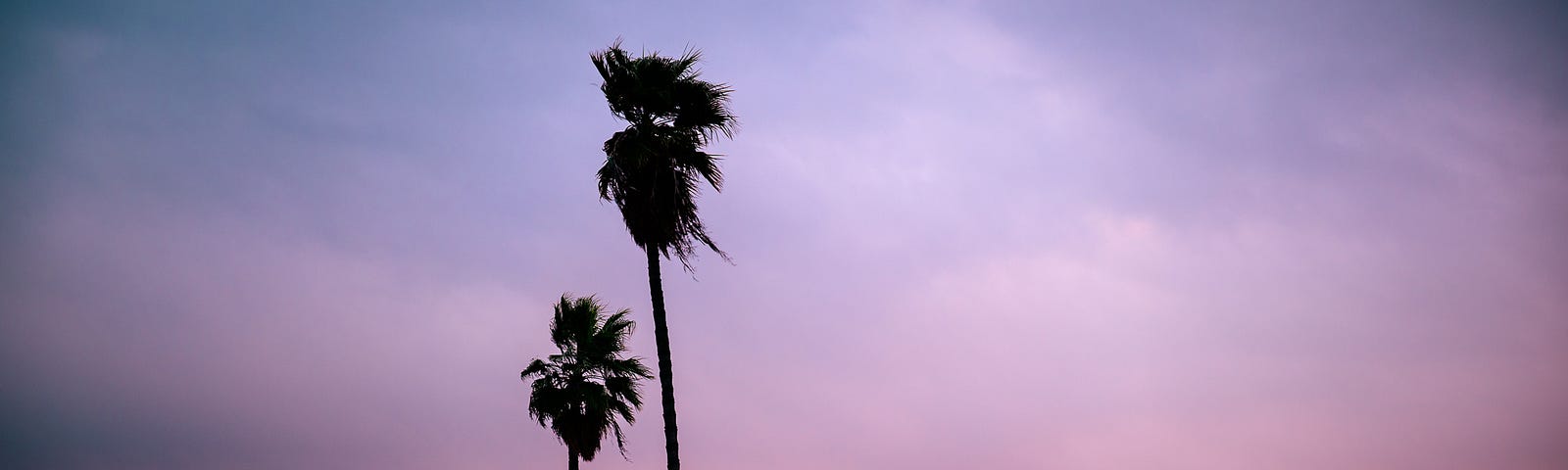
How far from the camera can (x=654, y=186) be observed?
79.3 feet

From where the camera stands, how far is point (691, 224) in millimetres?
24531

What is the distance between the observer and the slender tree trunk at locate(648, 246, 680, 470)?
22641 millimetres

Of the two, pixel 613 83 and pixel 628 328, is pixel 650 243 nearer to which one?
pixel 613 83

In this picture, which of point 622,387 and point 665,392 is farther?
point 622,387

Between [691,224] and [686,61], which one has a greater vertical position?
[686,61]

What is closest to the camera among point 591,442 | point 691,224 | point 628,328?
point 691,224

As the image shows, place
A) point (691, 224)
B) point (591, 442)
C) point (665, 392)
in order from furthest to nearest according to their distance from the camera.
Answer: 1. point (591, 442)
2. point (691, 224)
3. point (665, 392)

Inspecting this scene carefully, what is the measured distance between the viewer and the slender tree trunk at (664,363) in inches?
891

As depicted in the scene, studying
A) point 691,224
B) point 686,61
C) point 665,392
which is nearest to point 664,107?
point 686,61

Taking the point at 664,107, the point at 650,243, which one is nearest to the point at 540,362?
the point at 650,243

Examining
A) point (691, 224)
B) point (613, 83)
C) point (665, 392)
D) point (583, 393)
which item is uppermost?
point (613, 83)

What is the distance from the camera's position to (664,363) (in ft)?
76.3

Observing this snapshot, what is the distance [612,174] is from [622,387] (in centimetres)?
886

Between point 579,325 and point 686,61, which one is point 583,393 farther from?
point 686,61
